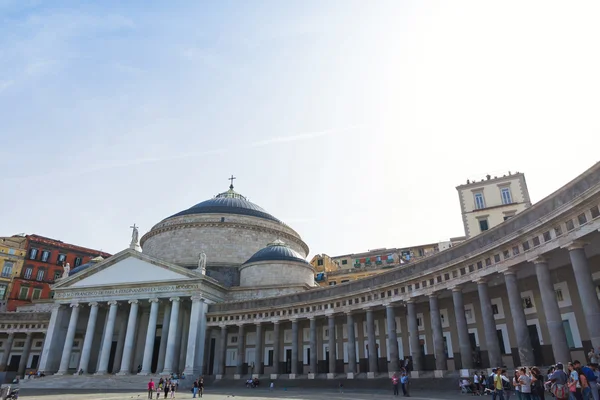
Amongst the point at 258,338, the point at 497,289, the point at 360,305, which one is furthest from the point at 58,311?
the point at 497,289

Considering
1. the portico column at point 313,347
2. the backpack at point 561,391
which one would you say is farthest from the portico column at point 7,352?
the backpack at point 561,391

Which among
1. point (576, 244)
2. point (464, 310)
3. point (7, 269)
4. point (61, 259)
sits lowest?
point (464, 310)

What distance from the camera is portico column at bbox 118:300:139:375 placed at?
3866 cm

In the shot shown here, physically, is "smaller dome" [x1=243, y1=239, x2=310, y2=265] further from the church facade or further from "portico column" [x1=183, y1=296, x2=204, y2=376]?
"portico column" [x1=183, y1=296, x2=204, y2=376]

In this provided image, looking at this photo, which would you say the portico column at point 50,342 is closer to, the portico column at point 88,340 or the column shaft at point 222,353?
the portico column at point 88,340

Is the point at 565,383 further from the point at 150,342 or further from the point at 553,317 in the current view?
the point at 150,342

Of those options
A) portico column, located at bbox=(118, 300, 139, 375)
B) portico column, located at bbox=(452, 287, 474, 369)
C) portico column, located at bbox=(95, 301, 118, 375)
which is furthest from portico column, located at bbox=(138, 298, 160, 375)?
portico column, located at bbox=(452, 287, 474, 369)

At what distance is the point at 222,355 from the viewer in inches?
1548

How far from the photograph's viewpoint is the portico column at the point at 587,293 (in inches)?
584

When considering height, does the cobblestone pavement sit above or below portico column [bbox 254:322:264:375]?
below

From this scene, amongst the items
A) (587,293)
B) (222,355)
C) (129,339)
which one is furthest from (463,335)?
(129,339)

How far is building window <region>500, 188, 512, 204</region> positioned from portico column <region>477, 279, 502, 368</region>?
717 inches

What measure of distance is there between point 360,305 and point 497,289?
30.6 ft

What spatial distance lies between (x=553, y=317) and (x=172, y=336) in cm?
3179
